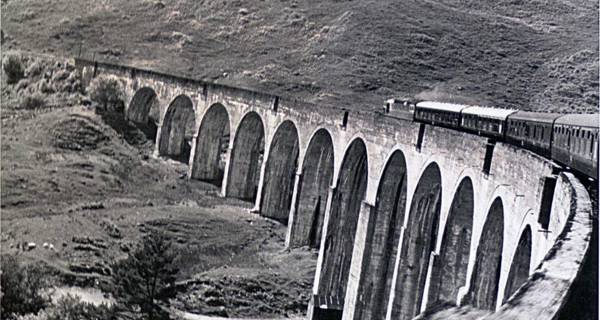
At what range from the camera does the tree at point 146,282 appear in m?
20.3

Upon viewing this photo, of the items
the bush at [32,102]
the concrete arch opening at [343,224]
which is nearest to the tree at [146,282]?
the concrete arch opening at [343,224]

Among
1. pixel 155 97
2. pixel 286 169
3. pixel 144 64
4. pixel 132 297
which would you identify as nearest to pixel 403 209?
pixel 132 297

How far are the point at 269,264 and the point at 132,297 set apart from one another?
9.70 metres

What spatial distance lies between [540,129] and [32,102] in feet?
129

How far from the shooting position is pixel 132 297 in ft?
66.4

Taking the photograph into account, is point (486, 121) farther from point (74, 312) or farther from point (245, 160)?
point (245, 160)

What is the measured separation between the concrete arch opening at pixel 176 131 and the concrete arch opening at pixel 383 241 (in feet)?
80.6

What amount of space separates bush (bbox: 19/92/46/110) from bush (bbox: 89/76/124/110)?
3.05m

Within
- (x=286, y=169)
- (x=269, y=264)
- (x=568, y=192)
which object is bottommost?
(x=269, y=264)

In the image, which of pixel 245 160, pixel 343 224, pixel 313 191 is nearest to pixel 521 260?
pixel 343 224

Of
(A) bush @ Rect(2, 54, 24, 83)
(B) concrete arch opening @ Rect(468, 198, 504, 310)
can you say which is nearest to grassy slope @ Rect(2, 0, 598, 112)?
(A) bush @ Rect(2, 54, 24, 83)

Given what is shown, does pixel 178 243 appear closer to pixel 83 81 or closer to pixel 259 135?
pixel 259 135

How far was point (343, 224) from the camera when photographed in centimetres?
2856

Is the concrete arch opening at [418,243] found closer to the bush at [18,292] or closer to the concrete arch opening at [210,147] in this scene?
the bush at [18,292]
